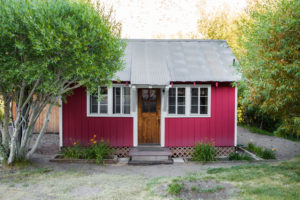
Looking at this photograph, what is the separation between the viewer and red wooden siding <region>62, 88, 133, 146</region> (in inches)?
394

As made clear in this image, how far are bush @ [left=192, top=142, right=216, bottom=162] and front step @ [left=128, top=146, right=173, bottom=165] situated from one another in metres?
0.97

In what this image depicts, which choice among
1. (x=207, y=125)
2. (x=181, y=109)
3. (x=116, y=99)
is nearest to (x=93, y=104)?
(x=116, y=99)

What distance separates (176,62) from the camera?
10820 mm

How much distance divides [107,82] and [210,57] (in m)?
5.19

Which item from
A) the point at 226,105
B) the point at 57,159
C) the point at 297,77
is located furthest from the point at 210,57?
the point at 57,159

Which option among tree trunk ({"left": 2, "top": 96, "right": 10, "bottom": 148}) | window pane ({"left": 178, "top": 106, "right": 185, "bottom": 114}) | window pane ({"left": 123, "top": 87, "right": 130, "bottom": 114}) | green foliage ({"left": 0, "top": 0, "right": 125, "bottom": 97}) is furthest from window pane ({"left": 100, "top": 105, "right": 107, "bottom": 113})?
tree trunk ({"left": 2, "top": 96, "right": 10, "bottom": 148})

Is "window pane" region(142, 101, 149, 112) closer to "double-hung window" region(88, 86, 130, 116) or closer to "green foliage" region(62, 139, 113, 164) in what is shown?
"double-hung window" region(88, 86, 130, 116)

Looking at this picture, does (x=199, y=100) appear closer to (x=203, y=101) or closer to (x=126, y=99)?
(x=203, y=101)

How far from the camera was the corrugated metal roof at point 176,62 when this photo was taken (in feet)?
31.9

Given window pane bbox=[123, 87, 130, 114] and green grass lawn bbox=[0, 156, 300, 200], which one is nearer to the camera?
green grass lawn bbox=[0, 156, 300, 200]

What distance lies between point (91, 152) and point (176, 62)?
4.96m

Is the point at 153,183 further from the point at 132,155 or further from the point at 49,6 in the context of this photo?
the point at 49,6

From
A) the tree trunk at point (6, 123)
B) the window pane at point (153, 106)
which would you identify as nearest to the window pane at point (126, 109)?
the window pane at point (153, 106)

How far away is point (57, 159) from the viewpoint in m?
9.02
